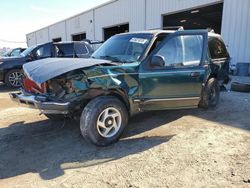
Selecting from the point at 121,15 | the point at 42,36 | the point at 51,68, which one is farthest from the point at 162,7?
the point at 42,36

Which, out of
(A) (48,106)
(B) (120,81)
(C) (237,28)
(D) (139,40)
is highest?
(C) (237,28)

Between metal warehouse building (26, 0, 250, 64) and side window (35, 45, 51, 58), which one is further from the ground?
metal warehouse building (26, 0, 250, 64)

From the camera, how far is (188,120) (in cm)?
542

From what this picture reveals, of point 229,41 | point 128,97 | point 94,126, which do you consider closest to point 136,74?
point 128,97

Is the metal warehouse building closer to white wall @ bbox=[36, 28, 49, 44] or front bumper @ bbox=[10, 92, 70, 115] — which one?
white wall @ bbox=[36, 28, 49, 44]

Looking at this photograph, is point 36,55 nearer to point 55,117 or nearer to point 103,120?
point 55,117

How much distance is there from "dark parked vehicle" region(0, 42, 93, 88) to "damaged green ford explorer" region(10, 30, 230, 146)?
17.7 ft

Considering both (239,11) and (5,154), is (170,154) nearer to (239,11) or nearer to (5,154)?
(5,154)

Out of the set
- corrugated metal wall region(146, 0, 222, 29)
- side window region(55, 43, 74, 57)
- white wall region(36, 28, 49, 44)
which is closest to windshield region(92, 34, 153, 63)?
side window region(55, 43, 74, 57)

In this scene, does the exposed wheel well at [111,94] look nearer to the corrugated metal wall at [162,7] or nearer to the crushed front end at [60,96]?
the crushed front end at [60,96]

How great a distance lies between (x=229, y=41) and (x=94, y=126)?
10.4m

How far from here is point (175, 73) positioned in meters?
4.70

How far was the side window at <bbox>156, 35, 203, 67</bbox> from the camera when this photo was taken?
4.71m

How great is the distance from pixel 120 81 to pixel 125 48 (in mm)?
1072
